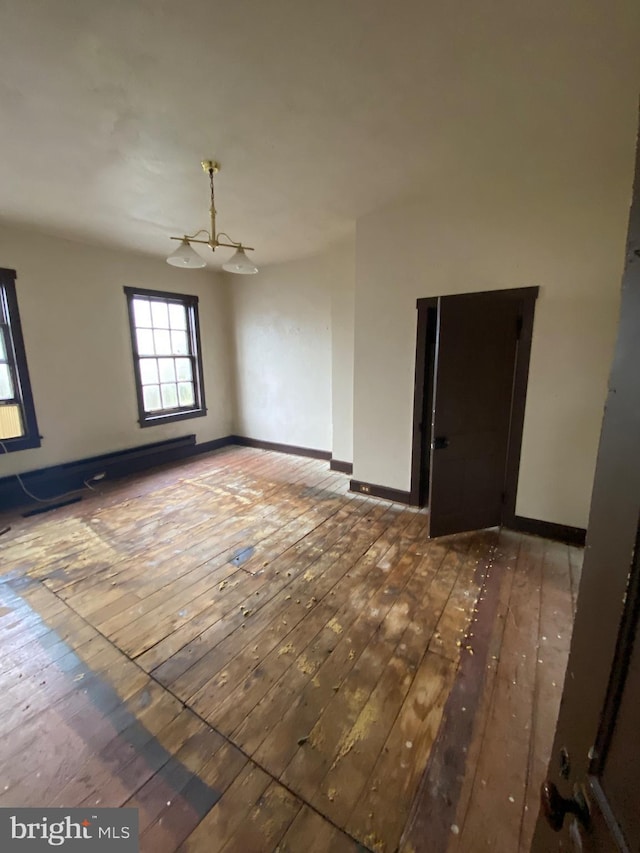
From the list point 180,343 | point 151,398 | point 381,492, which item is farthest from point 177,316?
point 381,492

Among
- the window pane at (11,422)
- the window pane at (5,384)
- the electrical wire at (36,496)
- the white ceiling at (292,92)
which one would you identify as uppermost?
the white ceiling at (292,92)

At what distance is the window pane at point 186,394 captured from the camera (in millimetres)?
5312

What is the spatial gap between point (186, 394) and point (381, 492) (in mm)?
3400

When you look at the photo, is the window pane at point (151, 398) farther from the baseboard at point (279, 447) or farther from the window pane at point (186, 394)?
the baseboard at point (279, 447)

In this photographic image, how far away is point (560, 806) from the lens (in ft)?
1.86

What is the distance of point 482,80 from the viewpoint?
1716 millimetres

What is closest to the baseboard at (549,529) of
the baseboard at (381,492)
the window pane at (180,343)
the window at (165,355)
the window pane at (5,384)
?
the baseboard at (381,492)

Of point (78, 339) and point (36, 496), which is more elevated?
point (78, 339)

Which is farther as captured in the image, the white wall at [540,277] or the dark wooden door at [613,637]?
the white wall at [540,277]

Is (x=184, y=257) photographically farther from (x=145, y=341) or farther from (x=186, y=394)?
(x=186, y=394)

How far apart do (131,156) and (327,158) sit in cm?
131

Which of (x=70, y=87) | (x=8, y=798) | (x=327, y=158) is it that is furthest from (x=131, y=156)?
(x=8, y=798)

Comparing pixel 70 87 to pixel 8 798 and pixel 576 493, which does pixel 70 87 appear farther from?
pixel 576 493

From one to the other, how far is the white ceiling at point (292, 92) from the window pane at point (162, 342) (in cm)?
206
